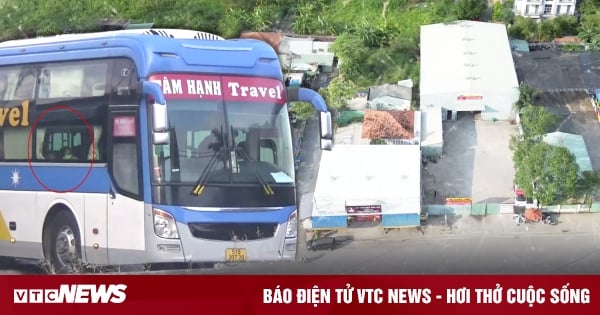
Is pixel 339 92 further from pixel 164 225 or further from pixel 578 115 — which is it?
pixel 578 115

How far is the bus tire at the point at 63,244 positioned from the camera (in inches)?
156

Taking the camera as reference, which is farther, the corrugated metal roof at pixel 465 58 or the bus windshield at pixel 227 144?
the corrugated metal roof at pixel 465 58

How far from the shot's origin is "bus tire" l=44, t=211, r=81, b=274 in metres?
3.97

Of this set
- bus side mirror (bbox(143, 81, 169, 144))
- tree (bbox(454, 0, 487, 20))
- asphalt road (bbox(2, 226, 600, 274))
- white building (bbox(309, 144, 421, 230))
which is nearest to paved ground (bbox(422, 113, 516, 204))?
white building (bbox(309, 144, 421, 230))

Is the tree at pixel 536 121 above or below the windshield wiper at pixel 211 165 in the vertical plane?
above

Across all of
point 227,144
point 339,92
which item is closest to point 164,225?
point 227,144

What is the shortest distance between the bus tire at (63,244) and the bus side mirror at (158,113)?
683 mm

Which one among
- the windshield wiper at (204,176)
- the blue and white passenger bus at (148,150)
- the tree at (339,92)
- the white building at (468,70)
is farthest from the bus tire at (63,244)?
the white building at (468,70)

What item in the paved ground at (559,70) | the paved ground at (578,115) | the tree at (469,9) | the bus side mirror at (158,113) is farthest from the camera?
the tree at (469,9)

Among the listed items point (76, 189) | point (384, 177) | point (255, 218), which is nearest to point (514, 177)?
point (384, 177)

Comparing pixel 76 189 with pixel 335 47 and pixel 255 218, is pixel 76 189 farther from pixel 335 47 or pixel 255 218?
pixel 335 47

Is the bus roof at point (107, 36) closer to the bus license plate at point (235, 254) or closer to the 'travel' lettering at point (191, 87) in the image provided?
the 'travel' lettering at point (191, 87)

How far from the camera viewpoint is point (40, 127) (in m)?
3.97

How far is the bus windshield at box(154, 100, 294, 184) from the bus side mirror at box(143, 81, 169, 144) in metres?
0.04
